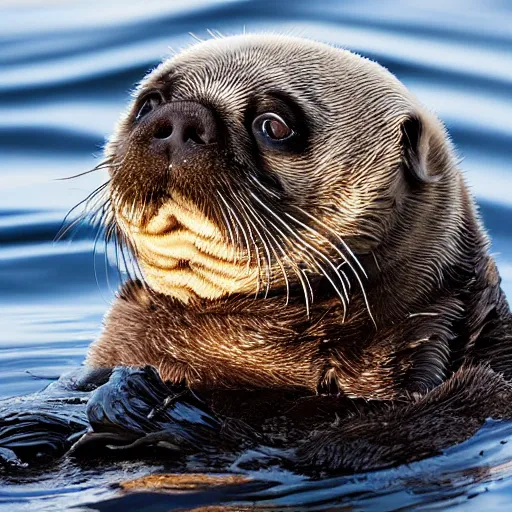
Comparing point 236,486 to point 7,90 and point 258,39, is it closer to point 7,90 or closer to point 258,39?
point 258,39

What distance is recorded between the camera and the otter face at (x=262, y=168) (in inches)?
234

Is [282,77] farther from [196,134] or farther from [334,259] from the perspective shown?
[334,259]

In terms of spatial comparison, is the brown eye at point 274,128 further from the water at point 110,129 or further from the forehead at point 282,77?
the water at point 110,129

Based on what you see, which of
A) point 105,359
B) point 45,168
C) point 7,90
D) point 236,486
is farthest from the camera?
point 7,90

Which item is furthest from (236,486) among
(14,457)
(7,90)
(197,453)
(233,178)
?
(7,90)

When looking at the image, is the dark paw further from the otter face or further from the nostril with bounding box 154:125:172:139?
the nostril with bounding box 154:125:172:139

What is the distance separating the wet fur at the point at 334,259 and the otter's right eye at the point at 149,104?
0.22 ft

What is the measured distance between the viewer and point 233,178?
595cm

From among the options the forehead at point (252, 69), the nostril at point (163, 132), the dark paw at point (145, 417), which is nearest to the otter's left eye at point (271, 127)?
the forehead at point (252, 69)

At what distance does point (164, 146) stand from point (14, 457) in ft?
4.38

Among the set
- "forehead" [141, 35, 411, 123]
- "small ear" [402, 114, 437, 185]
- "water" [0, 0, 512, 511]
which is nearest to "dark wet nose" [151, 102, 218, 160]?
"forehead" [141, 35, 411, 123]

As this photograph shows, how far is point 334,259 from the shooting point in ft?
20.3

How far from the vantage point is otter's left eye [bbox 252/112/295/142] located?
614 cm

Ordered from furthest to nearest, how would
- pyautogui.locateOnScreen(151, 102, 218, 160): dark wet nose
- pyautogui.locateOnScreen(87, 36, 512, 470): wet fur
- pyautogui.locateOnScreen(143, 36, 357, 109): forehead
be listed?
pyautogui.locateOnScreen(143, 36, 357, 109): forehead, pyautogui.locateOnScreen(87, 36, 512, 470): wet fur, pyautogui.locateOnScreen(151, 102, 218, 160): dark wet nose
